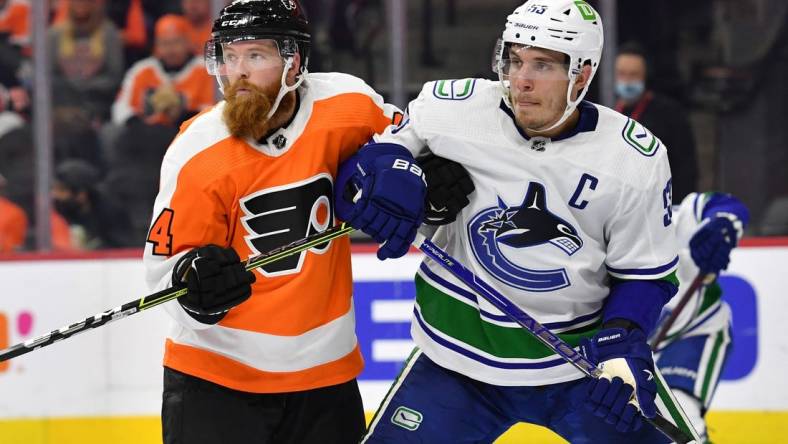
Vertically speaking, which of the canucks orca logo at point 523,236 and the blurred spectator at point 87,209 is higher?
the canucks orca logo at point 523,236

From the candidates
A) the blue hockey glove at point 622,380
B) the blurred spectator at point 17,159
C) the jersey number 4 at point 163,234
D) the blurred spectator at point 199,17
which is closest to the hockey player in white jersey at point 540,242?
the blue hockey glove at point 622,380

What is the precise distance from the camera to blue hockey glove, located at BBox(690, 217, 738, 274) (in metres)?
3.37

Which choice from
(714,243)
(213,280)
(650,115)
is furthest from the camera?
(650,115)

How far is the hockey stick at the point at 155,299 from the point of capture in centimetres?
235

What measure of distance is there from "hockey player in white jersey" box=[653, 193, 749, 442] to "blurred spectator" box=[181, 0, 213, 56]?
172 centimetres

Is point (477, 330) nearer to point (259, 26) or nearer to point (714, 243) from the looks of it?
point (259, 26)

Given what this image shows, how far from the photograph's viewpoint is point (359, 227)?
7.82 ft

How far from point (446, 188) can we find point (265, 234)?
365 mm

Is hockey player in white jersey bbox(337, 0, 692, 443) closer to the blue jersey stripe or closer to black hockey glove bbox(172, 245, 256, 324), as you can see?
the blue jersey stripe

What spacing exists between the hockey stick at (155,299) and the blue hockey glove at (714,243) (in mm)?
1338

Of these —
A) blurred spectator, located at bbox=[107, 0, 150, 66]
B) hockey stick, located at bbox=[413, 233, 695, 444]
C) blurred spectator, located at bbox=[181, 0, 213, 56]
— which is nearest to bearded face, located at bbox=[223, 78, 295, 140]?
hockey stick, located at bbox=[413, 233, 695, 444]

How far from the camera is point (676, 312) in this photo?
369 centimetres

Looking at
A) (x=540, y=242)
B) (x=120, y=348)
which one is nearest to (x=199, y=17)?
(x=120, y=348)

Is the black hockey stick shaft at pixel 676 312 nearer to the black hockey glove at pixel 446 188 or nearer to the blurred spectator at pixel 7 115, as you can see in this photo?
the black hockey glove at pixel 446 188
